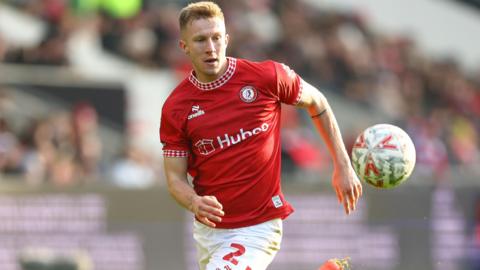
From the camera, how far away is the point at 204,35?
25.4ft

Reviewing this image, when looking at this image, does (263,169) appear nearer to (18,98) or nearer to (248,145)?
(248,145)

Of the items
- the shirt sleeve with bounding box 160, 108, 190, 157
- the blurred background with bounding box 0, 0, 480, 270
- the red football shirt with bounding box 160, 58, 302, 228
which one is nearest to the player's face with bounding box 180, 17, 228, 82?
the red football shirt with bounding box 160, 58, 302, 228

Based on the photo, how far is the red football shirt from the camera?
26.0 ft

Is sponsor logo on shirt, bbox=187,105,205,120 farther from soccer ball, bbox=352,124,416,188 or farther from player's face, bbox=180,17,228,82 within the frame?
soccer ball, bbox=352,124,416,188

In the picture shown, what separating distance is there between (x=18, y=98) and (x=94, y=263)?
308cm

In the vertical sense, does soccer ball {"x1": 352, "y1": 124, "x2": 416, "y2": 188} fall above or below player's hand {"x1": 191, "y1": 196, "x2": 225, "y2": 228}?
above

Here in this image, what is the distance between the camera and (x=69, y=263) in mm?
12281

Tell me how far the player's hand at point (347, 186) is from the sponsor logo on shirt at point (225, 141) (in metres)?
0.65

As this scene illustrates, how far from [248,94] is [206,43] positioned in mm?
490

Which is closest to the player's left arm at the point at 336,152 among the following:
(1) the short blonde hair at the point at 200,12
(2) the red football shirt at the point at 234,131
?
(2) the red football shirt at the point at 234,131

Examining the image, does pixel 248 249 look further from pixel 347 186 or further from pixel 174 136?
pixel 174 136

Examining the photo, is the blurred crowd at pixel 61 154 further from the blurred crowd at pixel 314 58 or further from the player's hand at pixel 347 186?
the player's hand at pixel 347 186

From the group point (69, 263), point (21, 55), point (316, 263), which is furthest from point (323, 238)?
point (21, 55)

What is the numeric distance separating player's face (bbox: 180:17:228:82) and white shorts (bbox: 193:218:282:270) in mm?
1104
